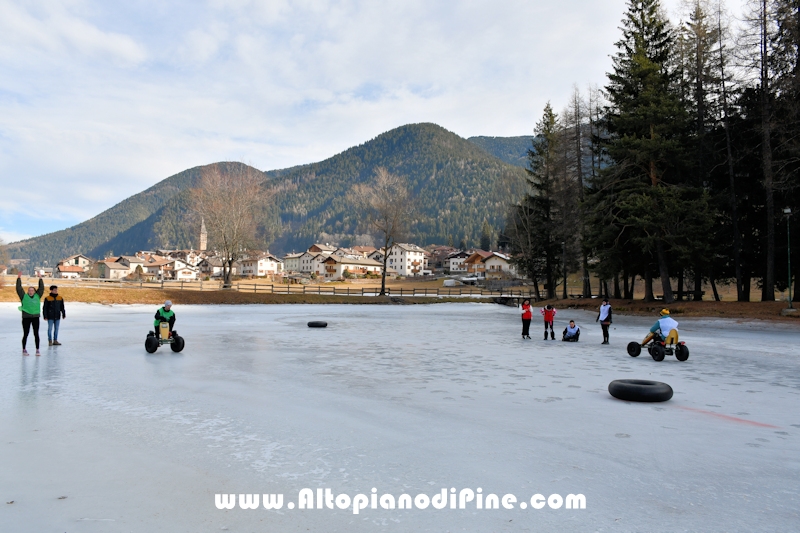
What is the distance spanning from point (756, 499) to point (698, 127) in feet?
118

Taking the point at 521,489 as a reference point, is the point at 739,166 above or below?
above

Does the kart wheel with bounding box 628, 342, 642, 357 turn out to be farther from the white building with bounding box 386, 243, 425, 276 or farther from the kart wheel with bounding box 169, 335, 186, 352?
the white building with bounding box 386, 243, 425, 276

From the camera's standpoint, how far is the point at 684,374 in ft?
37.0

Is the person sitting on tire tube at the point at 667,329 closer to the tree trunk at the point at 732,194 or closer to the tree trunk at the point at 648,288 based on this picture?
the tree trunk at the point at 732,194

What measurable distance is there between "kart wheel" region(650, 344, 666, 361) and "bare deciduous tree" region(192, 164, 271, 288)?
42065mm

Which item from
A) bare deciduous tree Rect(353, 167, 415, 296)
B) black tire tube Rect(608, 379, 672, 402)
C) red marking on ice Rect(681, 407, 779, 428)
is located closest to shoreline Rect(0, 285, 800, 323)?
bare deciduous tree Rect(353, 167, 415, 296)

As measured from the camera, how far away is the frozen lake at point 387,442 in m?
4.03

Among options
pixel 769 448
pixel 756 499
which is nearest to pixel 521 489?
pixel 756 499

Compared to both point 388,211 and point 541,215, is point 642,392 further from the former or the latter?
point 388,211

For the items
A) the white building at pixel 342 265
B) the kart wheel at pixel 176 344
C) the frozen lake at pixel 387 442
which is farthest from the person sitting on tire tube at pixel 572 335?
the white building at pixel 342 265

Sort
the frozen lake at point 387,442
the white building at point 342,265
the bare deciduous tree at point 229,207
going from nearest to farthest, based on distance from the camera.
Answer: the frozen lake at point 387,442, the bare deciduous tree at point 229,207, the white building at point 342,265

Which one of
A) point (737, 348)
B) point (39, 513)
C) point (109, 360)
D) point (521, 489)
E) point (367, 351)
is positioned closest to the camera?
point (39, 513)

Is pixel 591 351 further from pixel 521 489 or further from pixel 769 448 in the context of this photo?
pixel 521 489

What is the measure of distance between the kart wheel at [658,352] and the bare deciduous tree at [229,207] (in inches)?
1656
